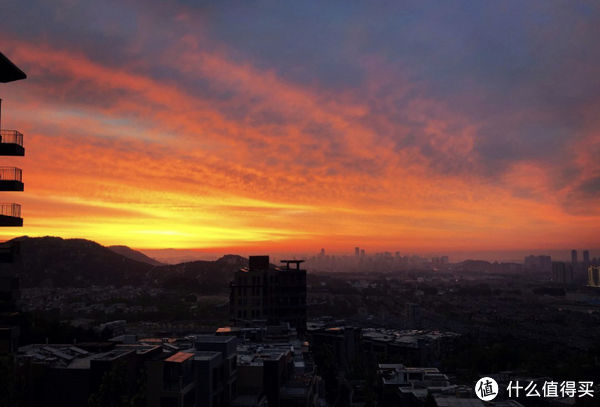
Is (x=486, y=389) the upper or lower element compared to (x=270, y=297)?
lower

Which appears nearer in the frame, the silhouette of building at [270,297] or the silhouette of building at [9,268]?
the silhouette of building at [9,268]

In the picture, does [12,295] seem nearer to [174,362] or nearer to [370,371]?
[174,362]

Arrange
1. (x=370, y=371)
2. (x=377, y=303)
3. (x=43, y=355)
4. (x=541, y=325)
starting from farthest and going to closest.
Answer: (x=377, y=303) < (x=541, y=325) < (x=370, y=371) < (x=43, y=355)

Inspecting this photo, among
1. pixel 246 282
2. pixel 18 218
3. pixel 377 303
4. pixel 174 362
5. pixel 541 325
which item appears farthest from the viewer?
pixel 377 303

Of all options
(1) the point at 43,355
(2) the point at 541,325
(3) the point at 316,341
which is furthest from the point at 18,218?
(2) the point at 541,325

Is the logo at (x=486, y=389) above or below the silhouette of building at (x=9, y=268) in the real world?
below
